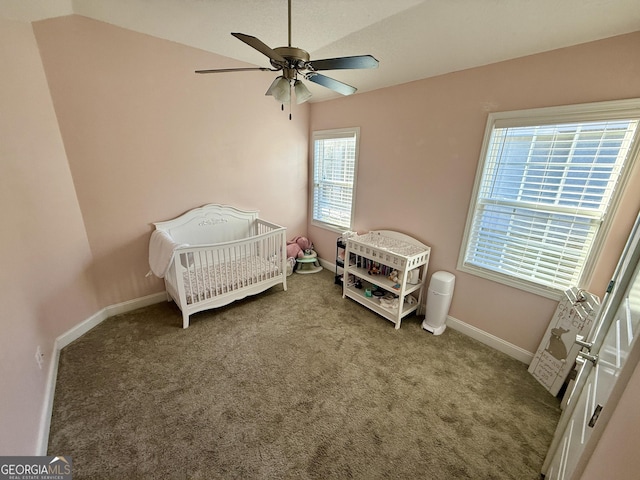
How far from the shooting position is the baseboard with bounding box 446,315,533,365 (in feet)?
6.82

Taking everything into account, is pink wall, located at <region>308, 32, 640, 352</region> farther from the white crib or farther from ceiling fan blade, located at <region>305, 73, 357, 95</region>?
the white crib

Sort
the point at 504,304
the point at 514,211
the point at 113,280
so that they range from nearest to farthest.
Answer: the point at 514,211, the point at 504,304, the point at 113,280

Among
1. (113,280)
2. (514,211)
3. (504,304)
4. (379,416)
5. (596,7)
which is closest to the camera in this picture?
(596,7)

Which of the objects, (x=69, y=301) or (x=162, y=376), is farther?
(x=69, y=301)

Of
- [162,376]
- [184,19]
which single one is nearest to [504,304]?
[162,376]

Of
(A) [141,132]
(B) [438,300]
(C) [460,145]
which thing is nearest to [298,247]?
(B) [438,300]

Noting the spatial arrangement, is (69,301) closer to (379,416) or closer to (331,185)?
(379,416)

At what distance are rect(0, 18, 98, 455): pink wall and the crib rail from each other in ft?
2.82

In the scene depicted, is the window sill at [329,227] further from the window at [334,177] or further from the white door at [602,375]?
the white door at [602,375]

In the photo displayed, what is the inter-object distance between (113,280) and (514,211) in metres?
3.65

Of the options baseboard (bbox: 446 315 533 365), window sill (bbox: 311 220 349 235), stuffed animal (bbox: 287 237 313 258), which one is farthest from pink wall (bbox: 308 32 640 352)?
stuffed animal (bbox: 287 237 313 258)

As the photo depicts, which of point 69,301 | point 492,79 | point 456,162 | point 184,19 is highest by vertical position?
point 184,19

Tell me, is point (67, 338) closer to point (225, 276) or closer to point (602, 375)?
point (225, 276)

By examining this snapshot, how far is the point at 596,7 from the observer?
1.31 m
